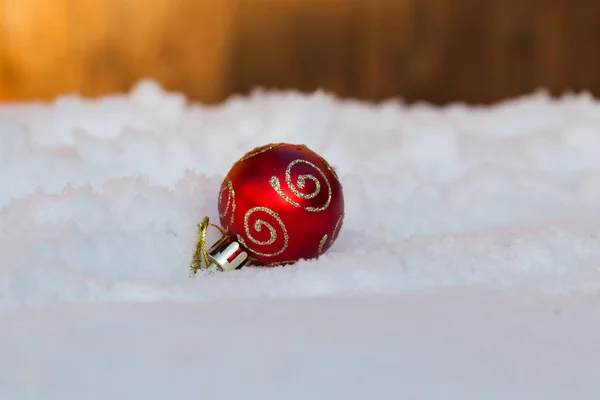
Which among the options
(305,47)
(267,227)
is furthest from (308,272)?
(305,47)

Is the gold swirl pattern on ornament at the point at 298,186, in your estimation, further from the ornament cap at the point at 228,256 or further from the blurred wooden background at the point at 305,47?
the blurred wooden background at the point at 305,47

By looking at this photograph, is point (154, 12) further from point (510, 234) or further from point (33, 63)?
point (510, 234)

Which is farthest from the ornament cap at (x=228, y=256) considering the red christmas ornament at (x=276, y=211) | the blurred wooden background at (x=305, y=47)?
the blurred wooden background at (x=305, y=47)

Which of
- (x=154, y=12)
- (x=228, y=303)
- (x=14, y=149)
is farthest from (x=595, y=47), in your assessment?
(x=228, y=303)

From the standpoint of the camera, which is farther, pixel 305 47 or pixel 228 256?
pixel 305 47

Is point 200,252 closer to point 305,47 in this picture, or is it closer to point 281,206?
point 281,206

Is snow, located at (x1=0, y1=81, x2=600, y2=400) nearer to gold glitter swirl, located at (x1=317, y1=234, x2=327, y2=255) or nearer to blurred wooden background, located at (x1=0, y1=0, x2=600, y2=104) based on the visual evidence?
gold glitter swirl, located at (x1=317, y1=234, x2=327, y2=255)

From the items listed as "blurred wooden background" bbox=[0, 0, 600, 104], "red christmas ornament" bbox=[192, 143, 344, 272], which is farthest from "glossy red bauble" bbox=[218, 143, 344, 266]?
"blurred wooden background" bbox=[0, 0, 600, 104]
